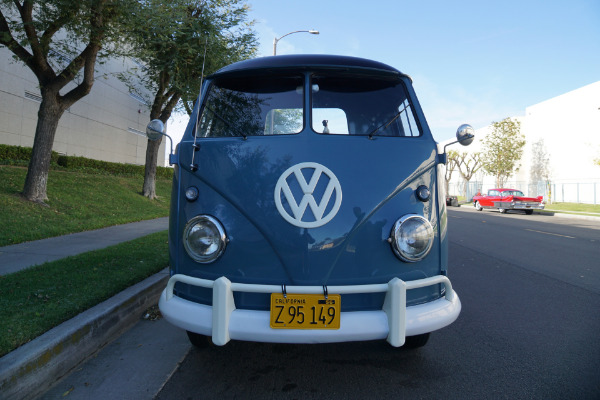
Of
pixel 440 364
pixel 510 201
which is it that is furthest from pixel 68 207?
pixel 510 201

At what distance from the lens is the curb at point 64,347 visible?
2.33 metres

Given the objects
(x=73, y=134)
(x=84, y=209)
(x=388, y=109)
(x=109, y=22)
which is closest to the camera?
(x=388, y=109)

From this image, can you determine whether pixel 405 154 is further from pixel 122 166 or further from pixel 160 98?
pixel 122 166

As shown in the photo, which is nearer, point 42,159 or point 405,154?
point 405,154

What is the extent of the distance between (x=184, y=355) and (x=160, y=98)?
1450 centimetres

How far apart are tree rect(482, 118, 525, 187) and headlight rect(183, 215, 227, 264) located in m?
38.8

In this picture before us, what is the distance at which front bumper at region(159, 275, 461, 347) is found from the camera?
2.17 meters

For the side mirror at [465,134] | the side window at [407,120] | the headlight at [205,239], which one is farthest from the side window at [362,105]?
the headlight at [205,239]

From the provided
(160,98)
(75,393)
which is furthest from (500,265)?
(160,98)

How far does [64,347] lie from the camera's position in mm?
2750

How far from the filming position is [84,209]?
1050 centimetres

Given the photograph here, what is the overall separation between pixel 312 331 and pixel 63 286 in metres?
3.10

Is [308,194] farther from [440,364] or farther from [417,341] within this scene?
[440,364]

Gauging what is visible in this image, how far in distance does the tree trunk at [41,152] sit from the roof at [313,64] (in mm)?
9204
